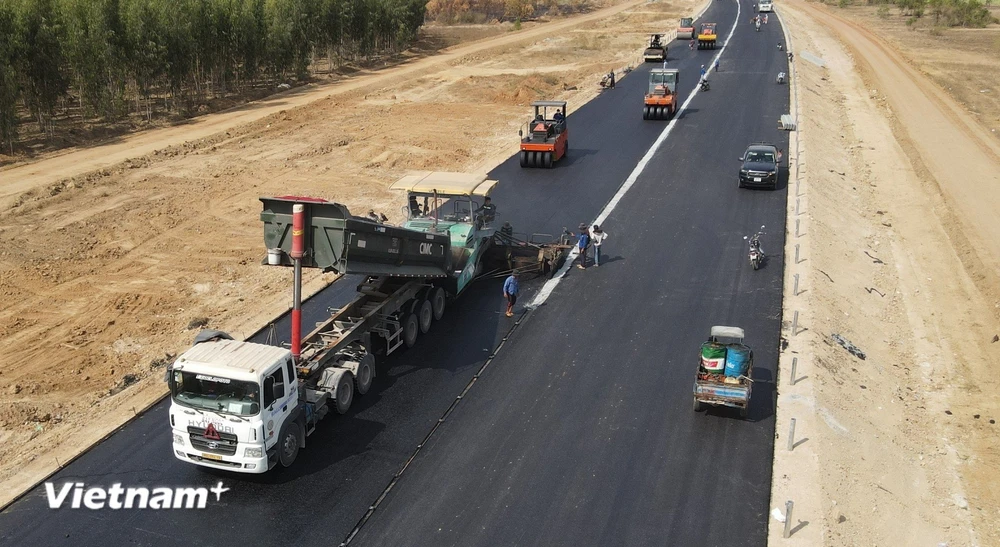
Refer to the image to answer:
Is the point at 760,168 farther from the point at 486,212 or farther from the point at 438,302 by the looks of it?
the point at 438,302

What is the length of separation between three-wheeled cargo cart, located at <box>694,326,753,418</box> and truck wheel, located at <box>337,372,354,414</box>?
7.50 m

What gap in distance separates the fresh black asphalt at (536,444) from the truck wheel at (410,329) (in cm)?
26

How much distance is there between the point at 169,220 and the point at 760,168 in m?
24.2

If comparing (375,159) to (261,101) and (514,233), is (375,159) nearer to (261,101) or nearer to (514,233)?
(514,233)

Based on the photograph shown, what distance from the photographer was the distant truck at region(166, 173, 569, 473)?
14867 mm

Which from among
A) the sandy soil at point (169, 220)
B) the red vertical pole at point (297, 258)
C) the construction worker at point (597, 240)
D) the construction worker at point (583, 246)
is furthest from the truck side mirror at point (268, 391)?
the construction worker at point (597, 240)

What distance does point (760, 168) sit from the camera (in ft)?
113

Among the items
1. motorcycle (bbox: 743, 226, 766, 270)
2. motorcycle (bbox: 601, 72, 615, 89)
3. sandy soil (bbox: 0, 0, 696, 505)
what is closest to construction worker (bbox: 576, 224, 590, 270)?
motorcycle (bbox: 743, 226, 766, 270)

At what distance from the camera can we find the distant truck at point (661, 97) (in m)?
47.1

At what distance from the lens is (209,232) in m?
31.3

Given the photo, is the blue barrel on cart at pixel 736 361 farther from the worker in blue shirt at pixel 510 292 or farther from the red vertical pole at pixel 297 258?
the red vertical pole at pixel 297 258

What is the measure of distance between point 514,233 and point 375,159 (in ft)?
47.2

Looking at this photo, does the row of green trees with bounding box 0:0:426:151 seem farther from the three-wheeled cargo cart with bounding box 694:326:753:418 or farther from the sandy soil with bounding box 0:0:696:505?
the three-wheeled cargo cart with bounding box 694:326:753:418
